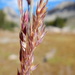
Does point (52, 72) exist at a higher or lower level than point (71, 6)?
higher

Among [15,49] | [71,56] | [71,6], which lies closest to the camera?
[71,56]

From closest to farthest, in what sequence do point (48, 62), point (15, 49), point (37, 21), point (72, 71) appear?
1. point (37, 21)
2. point (72, 71)
3. point (48, 62)
4. point (15, 49)

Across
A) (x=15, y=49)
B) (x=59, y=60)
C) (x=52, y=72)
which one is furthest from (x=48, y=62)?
(x=15, y=49)

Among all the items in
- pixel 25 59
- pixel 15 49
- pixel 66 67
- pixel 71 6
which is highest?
pixel 25 59

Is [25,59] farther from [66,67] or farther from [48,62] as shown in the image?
[48,62]

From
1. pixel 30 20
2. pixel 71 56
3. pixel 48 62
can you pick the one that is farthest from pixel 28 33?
pixel 71 56

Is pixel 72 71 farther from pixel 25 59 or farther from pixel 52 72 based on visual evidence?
pixel 25 59

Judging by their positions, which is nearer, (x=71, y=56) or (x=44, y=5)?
(x=44, y=5)
